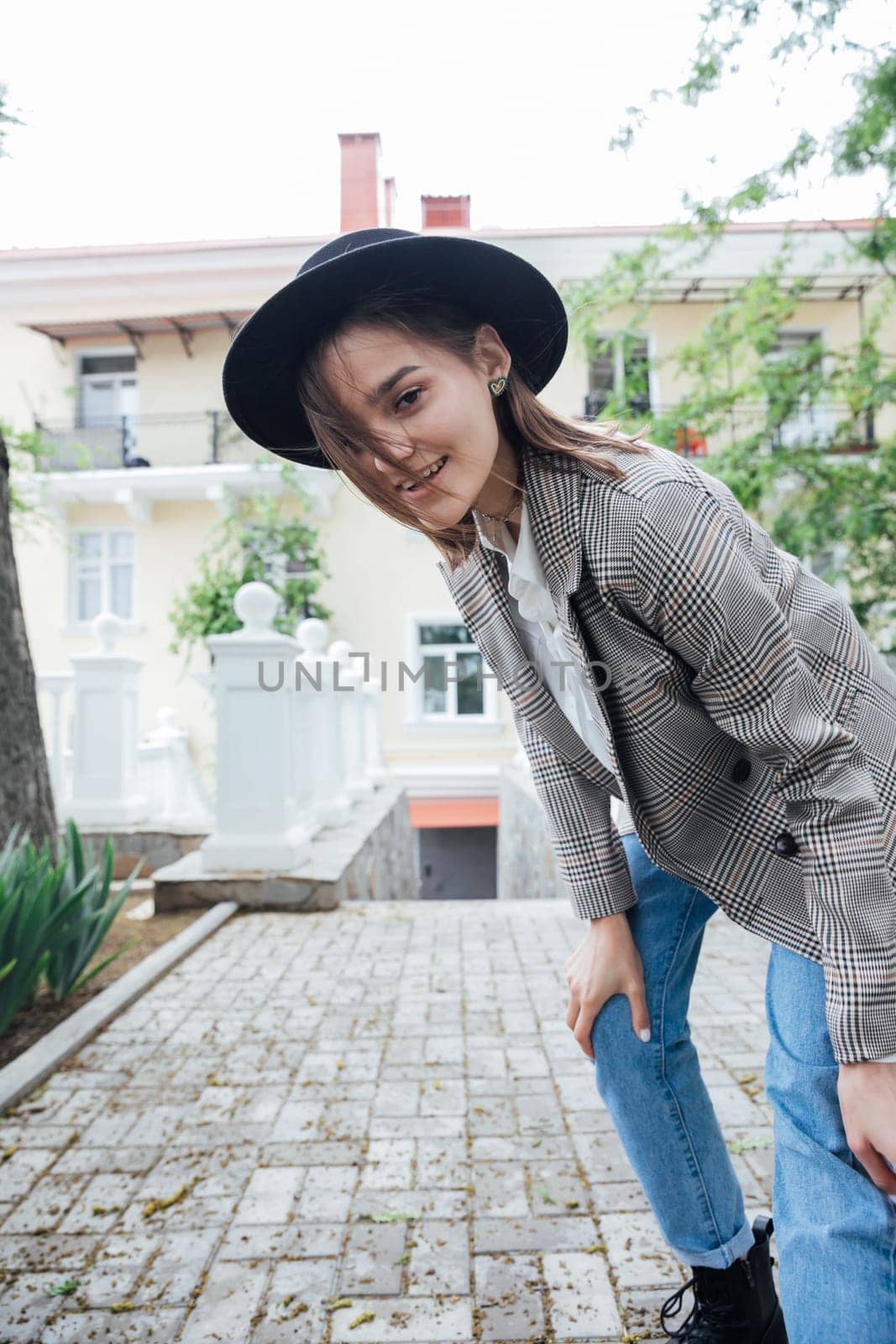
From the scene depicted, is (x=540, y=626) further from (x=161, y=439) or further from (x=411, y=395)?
(x=161, y=439)

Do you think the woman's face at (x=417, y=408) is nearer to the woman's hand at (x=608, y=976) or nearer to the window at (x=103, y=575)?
the woman's hand at (x=608, y=976)

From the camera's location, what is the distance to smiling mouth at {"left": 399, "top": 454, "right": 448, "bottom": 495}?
1165 millimetres

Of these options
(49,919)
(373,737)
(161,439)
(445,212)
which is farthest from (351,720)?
(445,212)

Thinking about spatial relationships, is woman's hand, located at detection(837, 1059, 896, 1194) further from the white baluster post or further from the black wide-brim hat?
the white baluster post

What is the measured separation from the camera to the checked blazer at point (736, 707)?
1010mm

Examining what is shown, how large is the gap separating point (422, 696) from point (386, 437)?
41.5 feet

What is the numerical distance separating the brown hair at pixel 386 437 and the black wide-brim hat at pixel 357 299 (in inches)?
0.7

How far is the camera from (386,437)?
1.14 m

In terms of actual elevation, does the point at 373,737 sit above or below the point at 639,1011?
below

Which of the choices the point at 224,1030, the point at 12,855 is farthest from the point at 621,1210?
the point at 12,855

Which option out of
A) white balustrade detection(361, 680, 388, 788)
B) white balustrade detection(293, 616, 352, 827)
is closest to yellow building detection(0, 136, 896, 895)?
white balustrade detection(361, 680, 388, 788)

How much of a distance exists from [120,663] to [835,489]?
5.26 m

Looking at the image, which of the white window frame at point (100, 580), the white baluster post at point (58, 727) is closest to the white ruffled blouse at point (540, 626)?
the white baluster post at point (58, 727)

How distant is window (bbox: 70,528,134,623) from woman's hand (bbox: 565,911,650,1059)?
13.6m
